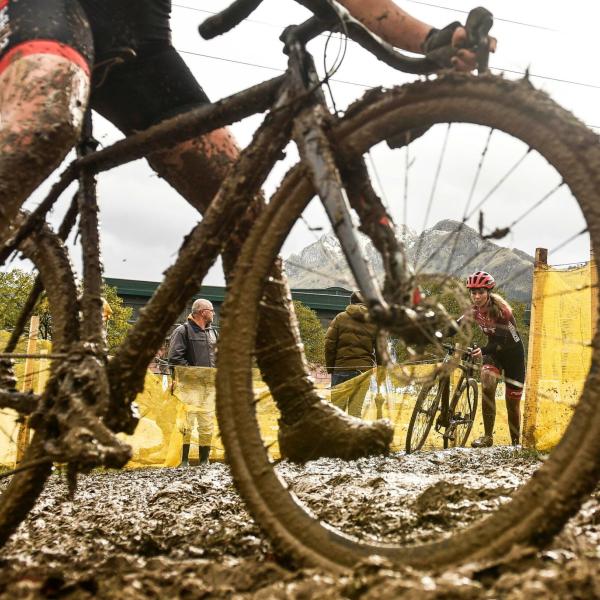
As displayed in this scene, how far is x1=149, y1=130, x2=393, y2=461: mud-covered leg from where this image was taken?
2094 mm

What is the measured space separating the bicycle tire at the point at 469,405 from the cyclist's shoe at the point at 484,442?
40 centimetres

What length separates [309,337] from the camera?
123 feet

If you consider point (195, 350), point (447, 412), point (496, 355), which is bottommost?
point (447, 412)

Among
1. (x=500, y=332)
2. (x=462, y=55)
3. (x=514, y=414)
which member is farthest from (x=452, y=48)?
(x=514, y=414)

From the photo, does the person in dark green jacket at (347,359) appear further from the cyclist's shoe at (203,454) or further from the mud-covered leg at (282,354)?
the mud-covered leg at (282,354)

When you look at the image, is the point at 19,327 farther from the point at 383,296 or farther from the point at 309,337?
the point at 309,337

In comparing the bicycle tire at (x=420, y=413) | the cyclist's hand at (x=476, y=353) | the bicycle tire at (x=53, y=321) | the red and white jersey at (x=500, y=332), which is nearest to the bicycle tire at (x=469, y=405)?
the bicycle tire at (x=420, y=413)

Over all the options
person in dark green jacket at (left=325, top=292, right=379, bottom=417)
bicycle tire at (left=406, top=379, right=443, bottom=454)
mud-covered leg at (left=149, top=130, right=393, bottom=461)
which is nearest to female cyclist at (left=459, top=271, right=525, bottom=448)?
bicycle tire at (left=406, top=379, right=443, bottom=454)

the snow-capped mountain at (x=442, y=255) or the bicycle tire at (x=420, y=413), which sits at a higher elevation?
the snow-capped mountain at (x=442, y=255)

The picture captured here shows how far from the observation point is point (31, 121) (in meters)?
1.94

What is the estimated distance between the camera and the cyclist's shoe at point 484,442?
30.6ft

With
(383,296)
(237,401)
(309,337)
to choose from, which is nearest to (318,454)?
(237,401)

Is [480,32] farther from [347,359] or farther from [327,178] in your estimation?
[347,359]

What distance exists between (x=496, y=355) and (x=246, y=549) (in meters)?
7.12
